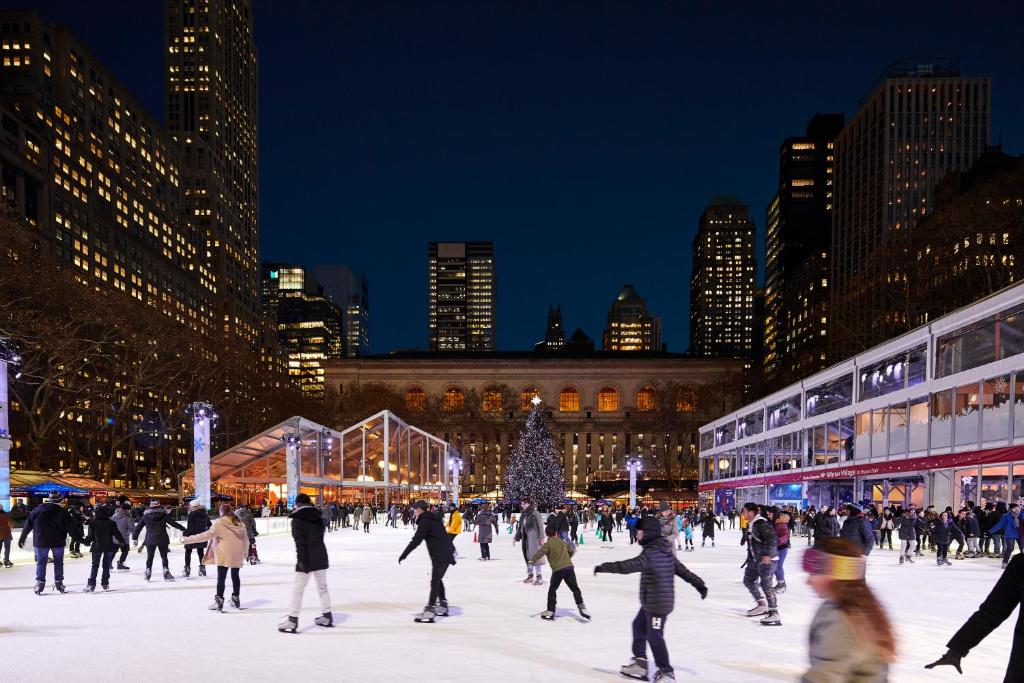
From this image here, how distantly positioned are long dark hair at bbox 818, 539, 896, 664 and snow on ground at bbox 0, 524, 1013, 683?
3.89 meters

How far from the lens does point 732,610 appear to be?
1230cm

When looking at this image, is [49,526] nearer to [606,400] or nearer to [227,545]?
[227,545]

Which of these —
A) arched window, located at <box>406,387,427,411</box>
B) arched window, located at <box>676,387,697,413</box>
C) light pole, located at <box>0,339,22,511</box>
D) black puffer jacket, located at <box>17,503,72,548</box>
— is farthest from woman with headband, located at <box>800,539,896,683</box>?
arched window, located at <box>406,387,427,411</box>

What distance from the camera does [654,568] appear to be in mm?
7289

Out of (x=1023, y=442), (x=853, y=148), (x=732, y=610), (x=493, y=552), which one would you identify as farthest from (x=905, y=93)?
(x=732, y=610)

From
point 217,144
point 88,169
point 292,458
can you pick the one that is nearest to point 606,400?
point 88,169

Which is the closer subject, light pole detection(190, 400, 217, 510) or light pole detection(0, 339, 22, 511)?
light pole detection(0, 339, 22, 511)

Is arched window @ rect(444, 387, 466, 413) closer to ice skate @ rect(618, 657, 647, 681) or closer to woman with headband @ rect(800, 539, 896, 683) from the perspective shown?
ice skate @ rect(618, 657, 647, 681)

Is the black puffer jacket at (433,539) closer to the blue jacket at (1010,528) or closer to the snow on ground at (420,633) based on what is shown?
the snow on ground at (420,633)

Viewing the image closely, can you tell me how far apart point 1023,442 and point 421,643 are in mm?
23900

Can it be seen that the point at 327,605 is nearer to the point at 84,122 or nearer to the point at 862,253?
the point at 84,122

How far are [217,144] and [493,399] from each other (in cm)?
8646

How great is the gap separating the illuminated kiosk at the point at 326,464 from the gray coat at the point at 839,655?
Result: 122 feet

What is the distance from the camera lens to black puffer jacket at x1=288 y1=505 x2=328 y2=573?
32.2 feet
